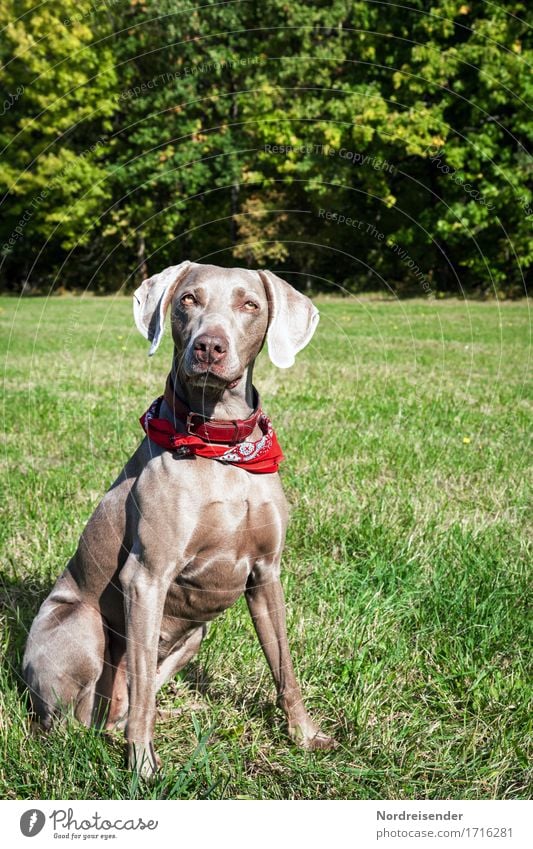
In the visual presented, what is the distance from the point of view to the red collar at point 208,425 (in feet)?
10.1

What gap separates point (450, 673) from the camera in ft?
11.7

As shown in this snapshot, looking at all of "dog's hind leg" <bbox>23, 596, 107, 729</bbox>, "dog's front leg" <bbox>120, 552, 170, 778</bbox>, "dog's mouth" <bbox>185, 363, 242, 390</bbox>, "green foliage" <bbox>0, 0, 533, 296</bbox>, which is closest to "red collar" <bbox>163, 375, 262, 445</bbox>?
"dog's mouth" <bbox>185, 363, 242, 390</bbox>

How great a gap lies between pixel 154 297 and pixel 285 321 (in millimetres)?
529

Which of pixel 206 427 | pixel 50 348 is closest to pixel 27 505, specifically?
pixel 206 427

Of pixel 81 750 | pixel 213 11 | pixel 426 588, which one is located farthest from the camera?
pixel 213 11

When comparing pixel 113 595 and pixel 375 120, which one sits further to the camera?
pixel 375 120

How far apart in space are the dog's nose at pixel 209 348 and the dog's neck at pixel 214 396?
123 mm

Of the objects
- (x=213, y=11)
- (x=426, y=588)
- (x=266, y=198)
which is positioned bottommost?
(x=426, y=588)

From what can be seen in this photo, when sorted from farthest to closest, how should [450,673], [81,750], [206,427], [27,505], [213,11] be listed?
[213,11] → [27,505] → [450,673] → [206,427] → [81,750]

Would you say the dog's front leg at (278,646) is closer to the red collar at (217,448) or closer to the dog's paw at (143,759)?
the red collar at (217,448)

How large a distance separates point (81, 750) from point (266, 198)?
1660cm

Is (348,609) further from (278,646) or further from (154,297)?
(154,297)

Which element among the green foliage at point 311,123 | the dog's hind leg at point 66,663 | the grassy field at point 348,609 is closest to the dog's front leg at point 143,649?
the grassy field at point 348,609

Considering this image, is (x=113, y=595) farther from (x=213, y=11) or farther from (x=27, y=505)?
(x=213, y=11)
